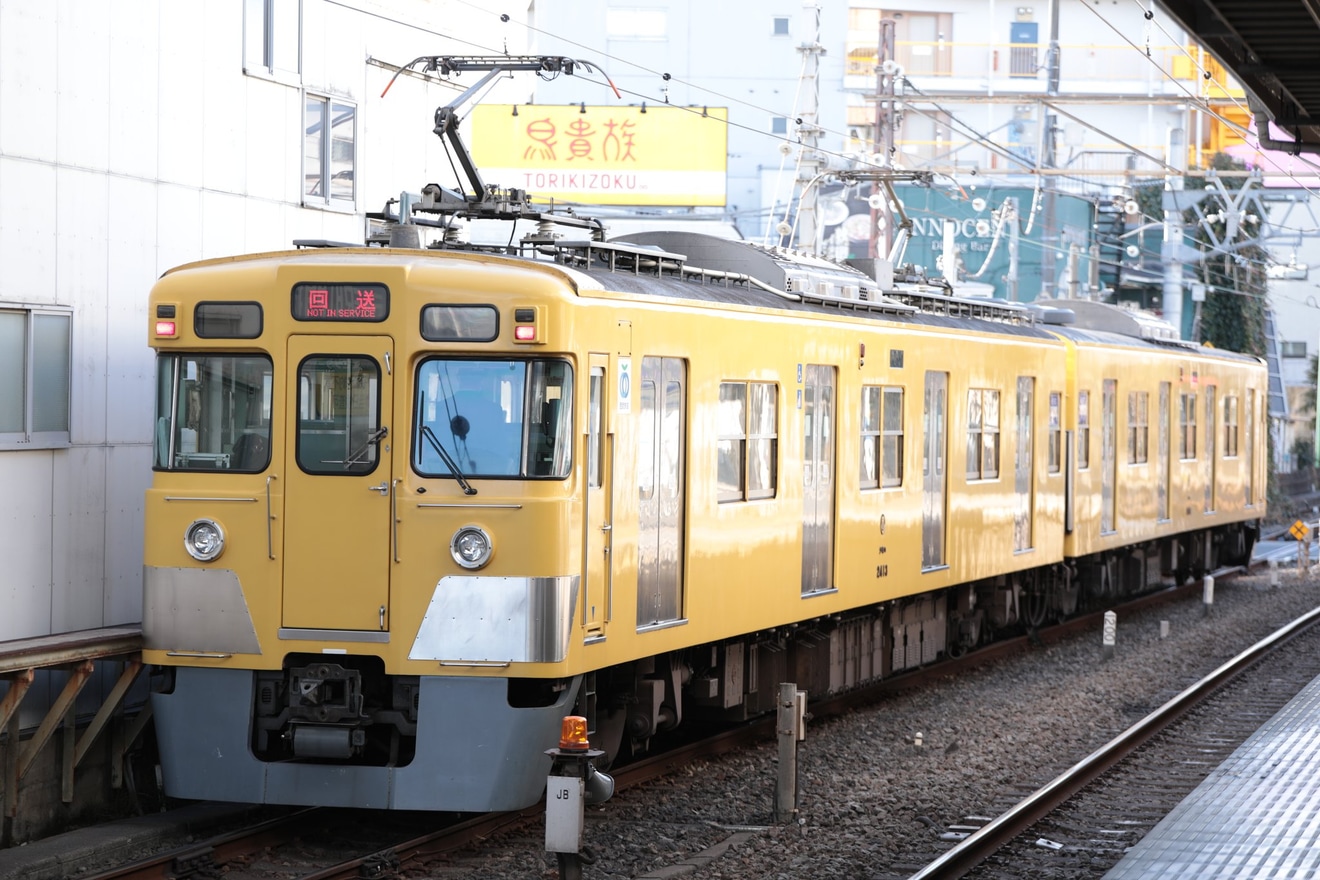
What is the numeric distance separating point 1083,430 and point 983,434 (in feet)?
11.0

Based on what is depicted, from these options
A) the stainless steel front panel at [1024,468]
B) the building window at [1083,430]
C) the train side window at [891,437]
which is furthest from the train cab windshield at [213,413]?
the building window at [1083,430]

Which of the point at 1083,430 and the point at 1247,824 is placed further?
the point at 1083,430

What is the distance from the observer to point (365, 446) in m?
8.83

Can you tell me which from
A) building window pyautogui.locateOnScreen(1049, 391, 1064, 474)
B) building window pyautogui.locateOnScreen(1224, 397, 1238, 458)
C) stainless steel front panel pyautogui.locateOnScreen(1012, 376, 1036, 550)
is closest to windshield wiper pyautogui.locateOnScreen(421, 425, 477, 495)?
stainless steel front panel pyautogui.locateOnScreen(1012, 376, 1036, 550)

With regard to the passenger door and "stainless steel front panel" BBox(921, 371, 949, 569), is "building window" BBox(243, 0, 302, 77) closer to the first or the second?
the passenger door

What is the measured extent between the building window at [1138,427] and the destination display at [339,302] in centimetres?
1331

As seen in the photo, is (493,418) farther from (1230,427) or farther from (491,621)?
(1230,427)

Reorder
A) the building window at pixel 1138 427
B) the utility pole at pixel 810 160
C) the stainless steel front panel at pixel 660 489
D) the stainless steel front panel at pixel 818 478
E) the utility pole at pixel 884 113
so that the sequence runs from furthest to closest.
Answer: the utility pole at pixel 884 113 < the utility pole at pixel 810 160 < the building window at pixel 1138 427 < the stainless steel front panel at pixel 818 478 < the stainless steel front panel at pixel 660 489

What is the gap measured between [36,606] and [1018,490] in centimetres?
989

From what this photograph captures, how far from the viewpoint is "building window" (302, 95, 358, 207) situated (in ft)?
39.9

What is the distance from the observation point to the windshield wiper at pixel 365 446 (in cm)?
879

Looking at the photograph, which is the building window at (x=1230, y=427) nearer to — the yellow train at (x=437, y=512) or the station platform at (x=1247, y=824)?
the station platform at (x=1247, y=824)

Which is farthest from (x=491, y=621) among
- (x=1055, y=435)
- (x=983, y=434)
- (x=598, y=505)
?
(x=1055, y=435)

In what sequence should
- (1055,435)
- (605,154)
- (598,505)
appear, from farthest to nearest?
(605,154) < (1055,435) < (598,505)
